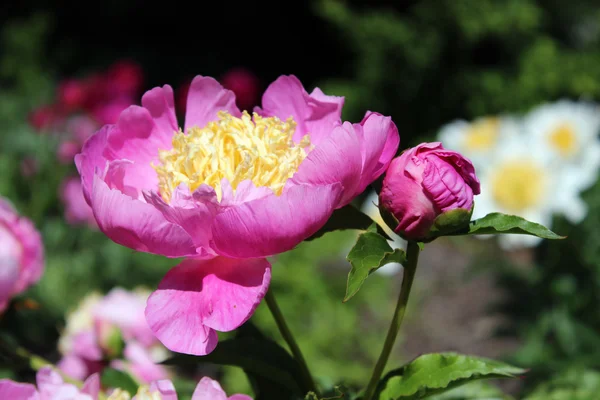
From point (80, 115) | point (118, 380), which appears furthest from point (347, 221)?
point (80, 115)

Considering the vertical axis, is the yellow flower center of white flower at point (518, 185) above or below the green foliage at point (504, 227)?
above

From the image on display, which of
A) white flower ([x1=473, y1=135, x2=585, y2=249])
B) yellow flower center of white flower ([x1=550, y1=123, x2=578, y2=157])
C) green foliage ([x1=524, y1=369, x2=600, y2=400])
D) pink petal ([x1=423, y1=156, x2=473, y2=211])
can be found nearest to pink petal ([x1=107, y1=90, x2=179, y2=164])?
pink petal ([x1=423, y1=156, x2=473, y2=211])

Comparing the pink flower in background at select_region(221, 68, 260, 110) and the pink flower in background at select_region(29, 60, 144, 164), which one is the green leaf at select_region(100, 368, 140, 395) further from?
the pink flower in background at select_region(29, 60, 144, 164)

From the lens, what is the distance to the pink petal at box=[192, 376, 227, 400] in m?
0.48

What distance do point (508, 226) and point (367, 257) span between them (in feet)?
0.32

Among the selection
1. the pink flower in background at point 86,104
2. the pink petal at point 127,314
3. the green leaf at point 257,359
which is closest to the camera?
the green leaf at point 257,359

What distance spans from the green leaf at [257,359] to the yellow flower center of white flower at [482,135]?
1136 mm

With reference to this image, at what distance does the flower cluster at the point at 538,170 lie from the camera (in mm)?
1393

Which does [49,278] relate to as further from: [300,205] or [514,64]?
[514,64]

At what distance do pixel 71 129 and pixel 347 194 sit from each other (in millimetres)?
2198

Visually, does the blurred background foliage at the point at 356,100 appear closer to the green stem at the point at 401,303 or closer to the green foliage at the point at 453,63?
the green foliage at the point at 453,63

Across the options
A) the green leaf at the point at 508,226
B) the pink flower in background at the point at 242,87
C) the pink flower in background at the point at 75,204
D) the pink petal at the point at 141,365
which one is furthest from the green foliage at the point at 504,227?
the pink flower in background at the point at 75,204

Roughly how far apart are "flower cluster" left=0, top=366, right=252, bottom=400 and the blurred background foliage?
0.26m

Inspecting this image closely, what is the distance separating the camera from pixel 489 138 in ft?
5.40
